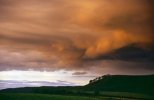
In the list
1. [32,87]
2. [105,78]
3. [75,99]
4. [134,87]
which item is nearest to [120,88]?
[134,87]

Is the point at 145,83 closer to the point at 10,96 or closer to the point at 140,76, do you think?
the point at 140,76

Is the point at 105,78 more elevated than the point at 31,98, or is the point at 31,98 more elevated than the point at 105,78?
the point at 105,78

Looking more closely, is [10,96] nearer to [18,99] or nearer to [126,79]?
[18,99]

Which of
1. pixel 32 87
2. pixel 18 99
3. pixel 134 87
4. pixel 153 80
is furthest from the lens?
pixel 153 80

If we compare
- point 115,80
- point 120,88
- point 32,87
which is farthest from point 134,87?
point 32,87

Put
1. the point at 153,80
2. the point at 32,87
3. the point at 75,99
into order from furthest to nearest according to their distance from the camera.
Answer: the point at 153,80 < the point at 32,87 < the point at 75,99

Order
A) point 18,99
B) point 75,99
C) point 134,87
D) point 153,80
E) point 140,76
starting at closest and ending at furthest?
point 18,99, point 75,99, point 134,87, point 153,80, point 140,76

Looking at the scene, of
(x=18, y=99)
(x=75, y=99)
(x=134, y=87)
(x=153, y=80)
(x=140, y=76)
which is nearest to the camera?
(x=18, y=99)

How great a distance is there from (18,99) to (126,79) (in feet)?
350

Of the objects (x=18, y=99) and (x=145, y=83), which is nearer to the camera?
(x=18, y=99)

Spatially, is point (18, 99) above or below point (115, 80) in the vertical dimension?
below

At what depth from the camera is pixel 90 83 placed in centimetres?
14162

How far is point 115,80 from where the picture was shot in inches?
6088

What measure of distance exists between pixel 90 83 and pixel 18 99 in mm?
85410
